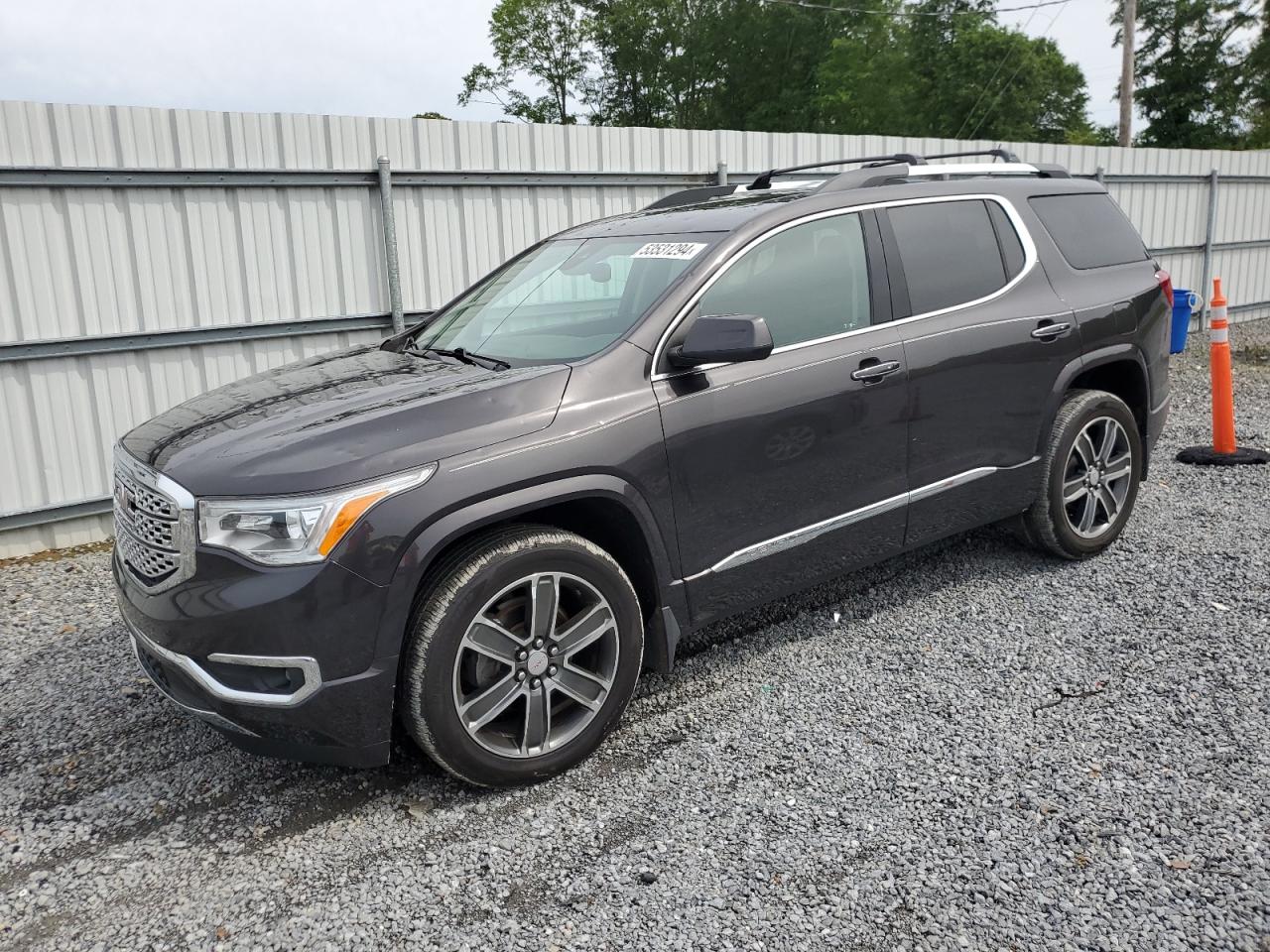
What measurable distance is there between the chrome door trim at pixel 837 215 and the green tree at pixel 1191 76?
159ft

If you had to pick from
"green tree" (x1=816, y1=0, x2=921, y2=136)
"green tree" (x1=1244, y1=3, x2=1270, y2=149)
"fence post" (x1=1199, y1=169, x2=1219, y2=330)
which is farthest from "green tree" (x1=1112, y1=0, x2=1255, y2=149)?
"fence post" (x1=1199, y1=169, x2=1219, y2=330)

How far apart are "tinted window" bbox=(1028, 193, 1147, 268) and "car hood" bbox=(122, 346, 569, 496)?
2.86 m

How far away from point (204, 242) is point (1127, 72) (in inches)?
905

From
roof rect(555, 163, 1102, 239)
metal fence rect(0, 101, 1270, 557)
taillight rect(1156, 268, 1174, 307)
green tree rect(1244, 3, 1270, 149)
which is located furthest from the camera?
green tree rect(1244, 3, 1270, 149)

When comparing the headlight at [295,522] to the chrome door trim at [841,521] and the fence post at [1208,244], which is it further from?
the fence post at [1208,244]

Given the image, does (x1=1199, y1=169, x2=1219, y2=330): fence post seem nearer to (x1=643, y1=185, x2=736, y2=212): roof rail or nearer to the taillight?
the taillight

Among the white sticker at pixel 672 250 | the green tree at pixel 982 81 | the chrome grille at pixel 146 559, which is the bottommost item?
the chrome grille at pixel 146 559

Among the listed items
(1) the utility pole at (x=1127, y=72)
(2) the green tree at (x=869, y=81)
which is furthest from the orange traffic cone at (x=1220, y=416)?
(2) the green tree at (x=869, y=81)

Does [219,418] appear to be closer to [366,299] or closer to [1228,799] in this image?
[1228,799]

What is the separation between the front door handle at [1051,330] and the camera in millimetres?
4512

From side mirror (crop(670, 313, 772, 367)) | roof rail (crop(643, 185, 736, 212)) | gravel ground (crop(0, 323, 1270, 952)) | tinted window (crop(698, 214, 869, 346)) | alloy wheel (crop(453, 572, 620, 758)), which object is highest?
roof rail (crop(643, 185, 736, 212))

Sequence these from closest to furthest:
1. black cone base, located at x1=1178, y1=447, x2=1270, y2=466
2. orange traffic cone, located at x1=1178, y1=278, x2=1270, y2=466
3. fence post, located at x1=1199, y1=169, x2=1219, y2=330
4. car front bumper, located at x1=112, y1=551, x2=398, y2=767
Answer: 1. car front bumper, located at x1=112, y1=551, x2=398, y2=767
2. orange traffic cone, located at x1=1178, y1=278, x2=1270, y2=466
3. black cone base, located at x1=1178, y1=447, x2=1270, y2=466
4. fence post, located at x1=1199, y1=169, x2=1219, y2=330

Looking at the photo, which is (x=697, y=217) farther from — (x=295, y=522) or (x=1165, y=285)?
(x=1165, y=285)

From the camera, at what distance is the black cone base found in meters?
6.79
